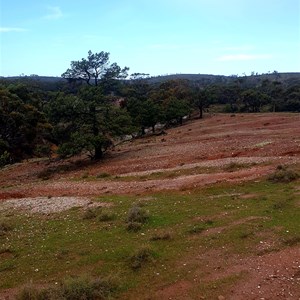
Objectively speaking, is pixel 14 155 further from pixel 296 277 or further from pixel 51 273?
pixel 296 277

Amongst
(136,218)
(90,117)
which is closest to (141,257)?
(136,218)

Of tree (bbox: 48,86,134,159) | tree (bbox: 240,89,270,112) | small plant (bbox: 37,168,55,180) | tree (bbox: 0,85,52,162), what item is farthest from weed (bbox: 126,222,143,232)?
tree (bbox: 240,89,270,112)

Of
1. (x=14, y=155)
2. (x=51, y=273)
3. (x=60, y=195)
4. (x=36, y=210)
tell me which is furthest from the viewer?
(x=14, y=155)

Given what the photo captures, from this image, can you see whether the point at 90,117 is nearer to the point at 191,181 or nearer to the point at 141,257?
the point at 191,181

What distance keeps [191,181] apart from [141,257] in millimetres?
10586

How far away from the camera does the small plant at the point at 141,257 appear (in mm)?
11672

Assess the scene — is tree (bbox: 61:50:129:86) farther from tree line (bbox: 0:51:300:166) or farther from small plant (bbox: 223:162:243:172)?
small plant (bbox: 223:162:243:172)

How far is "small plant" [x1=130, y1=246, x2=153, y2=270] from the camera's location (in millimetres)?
11672

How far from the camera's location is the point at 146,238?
45.3 feet

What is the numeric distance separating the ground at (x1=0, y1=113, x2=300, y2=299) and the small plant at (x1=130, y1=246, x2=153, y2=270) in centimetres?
102

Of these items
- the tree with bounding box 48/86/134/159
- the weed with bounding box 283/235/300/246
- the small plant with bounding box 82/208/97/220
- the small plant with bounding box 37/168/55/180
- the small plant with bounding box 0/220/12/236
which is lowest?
the small plant with bounding box 37/168/55/180

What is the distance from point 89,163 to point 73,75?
10.1 meters

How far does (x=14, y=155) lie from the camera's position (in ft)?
161

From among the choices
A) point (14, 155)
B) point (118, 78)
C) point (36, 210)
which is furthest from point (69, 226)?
point (14, 155)
